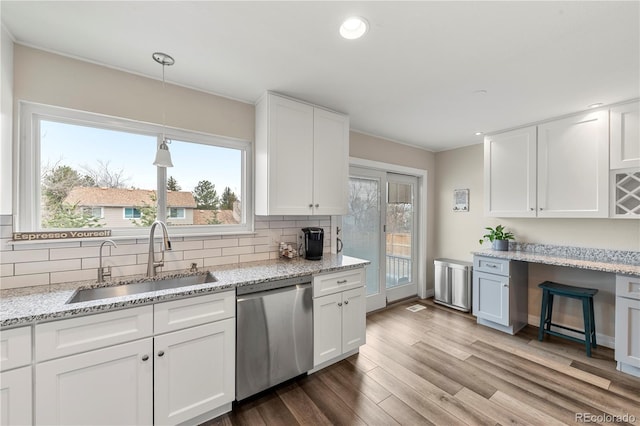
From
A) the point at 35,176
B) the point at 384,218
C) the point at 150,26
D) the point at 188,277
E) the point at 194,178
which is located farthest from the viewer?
the point at 384,218

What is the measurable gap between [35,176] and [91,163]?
31 centimetres

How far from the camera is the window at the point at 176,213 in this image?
2.21m

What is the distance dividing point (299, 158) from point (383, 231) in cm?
190

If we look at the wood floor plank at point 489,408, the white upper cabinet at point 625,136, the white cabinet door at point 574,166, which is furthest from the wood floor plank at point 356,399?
the white upper cabinet at point 625,136

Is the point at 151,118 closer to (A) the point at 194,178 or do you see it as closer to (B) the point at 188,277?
(A) the point at 194,178

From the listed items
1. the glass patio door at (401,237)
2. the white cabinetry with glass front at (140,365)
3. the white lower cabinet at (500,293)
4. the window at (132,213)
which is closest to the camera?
the white cabinetry with glass front at (140,365)

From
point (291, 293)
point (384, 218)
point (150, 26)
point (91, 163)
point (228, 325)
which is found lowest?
point (228, 325)

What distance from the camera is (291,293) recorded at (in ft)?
6.75

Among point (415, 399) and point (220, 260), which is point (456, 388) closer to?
point (415, 399)

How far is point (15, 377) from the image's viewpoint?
1.24 m

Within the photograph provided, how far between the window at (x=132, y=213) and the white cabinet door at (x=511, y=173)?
3879mm

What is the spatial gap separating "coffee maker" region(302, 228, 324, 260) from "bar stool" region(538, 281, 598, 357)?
2.54m

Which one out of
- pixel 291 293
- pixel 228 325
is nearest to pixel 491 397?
pixel 291 293

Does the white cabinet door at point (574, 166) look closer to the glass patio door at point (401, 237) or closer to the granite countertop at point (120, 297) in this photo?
the glass patio door at point (401, 237)
